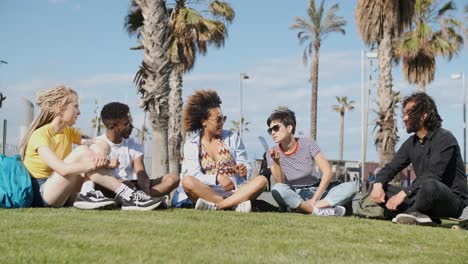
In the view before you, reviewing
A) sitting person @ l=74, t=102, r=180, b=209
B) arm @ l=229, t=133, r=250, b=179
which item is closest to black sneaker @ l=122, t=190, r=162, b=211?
sitting person @ l=74, t=102, r=180, b=209

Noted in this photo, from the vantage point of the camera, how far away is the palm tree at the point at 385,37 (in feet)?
72.9

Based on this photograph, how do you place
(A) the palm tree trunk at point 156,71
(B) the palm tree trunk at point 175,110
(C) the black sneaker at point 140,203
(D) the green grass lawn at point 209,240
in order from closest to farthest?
(D) the green grass lawn at point 209,240, (C) the black sneaker at point 140,203, (A) the palm tree trunk at point 156,71, (B) the palm tree trunk at point 175,110

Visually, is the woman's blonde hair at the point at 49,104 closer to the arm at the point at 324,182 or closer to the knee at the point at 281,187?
the knee at the point at 281,187

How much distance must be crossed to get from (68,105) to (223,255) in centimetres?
375

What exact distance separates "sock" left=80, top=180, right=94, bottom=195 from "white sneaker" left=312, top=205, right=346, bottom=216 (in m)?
2.46

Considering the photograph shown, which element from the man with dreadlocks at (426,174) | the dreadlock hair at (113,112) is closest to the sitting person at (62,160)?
the dreadlock hair at (113,112)

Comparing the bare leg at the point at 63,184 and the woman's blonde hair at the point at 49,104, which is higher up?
the woman's blonde hair at the point at 49,104

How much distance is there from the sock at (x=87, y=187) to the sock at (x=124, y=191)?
260mm

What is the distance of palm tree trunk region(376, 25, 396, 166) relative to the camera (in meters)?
22.1

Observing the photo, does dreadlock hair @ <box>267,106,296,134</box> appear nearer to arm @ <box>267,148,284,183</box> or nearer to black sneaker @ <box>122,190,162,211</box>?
arm @ <box>267,148,284,183</box>

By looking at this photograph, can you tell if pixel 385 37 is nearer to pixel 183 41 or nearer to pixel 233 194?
pixel 183 41

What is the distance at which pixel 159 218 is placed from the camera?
5.79 metres

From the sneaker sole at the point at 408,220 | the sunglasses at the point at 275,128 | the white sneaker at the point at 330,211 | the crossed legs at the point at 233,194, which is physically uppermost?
the sunglasses at the point at 275,128

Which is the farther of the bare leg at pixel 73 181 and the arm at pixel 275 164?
the arm at pixel 275 164
